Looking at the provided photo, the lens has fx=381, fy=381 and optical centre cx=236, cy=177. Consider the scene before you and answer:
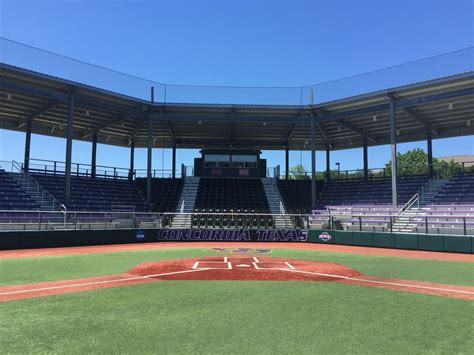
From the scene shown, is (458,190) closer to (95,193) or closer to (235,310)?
(235,310)

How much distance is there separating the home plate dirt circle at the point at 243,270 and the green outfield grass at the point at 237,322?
2.13 m

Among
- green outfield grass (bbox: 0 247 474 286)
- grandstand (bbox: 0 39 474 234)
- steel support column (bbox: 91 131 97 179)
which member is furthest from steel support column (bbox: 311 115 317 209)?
steel support column (bbox: 91 131 97 179)

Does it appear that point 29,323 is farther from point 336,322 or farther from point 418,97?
point 418,97

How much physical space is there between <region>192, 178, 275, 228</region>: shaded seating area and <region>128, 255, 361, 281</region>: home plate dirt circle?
1300 cm

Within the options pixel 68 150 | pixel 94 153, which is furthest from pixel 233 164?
pixel 68 150

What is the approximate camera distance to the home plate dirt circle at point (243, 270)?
11.8 m

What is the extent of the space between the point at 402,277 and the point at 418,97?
21.4m

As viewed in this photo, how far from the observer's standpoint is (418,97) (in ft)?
95.9

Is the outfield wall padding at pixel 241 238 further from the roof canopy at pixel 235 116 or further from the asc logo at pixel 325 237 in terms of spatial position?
the roof canopy at pixel 235 116

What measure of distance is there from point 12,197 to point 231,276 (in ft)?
78.7

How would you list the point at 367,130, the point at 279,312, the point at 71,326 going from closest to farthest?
the point at 71,326 < the point at 279,312 < the point at 367,130

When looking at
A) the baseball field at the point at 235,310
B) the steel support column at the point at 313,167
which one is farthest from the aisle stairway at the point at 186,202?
the baseball field at the point at 235,310

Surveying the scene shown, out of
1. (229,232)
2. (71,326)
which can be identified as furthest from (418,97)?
(71,326)

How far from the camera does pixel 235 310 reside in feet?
25.0
